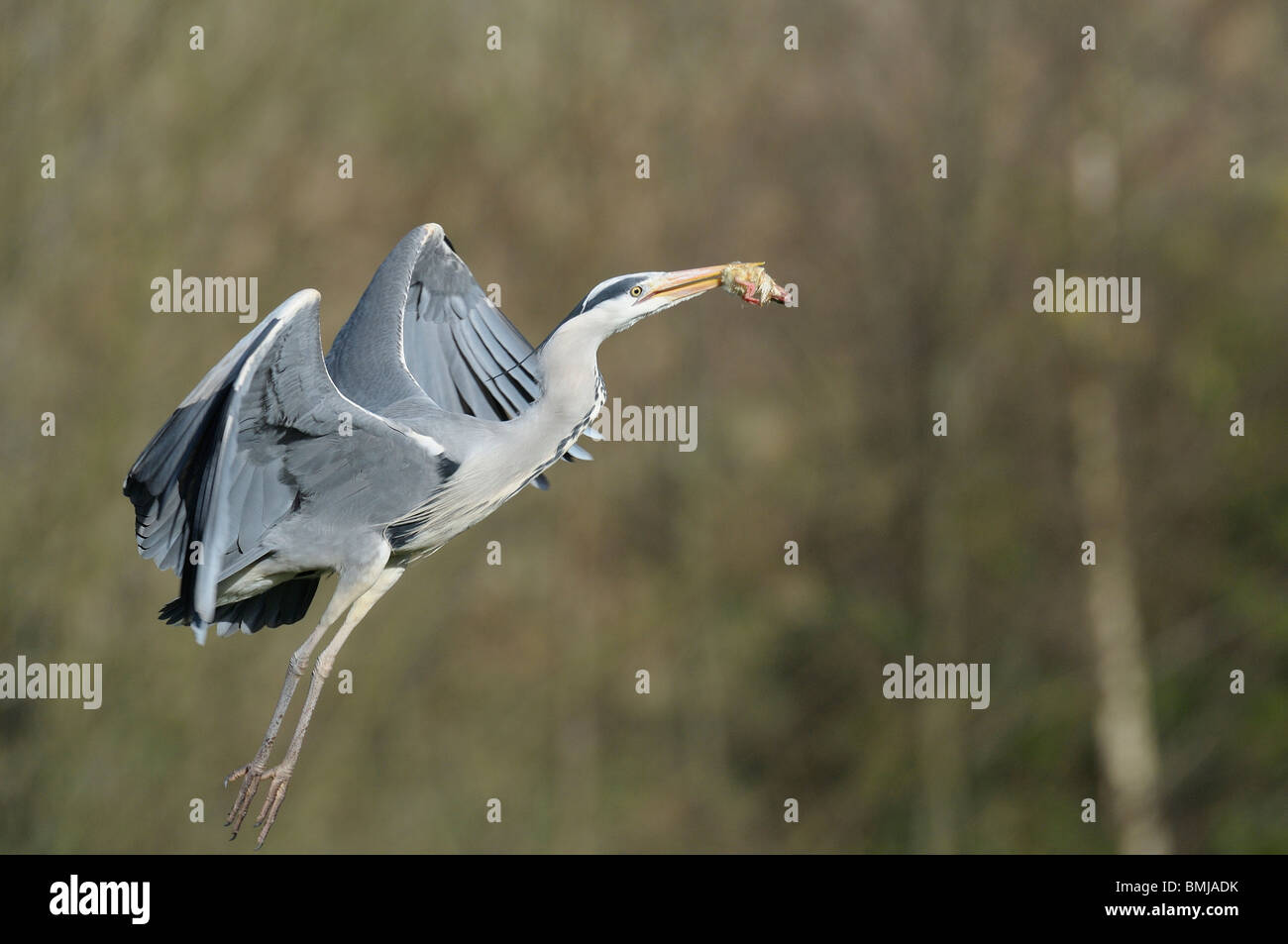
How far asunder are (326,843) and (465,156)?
6.26m

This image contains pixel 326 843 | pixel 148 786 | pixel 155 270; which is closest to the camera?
pixel 155 270

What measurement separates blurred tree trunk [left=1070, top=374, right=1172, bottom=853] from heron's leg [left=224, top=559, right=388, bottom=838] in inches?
434

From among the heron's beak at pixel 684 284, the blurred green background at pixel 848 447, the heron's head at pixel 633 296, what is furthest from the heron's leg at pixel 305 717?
the blurred green background at pixel 848 447

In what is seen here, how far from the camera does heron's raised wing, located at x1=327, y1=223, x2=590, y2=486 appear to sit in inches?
200

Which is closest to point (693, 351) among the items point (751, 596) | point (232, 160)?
point (751, 596)

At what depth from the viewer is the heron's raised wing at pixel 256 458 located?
4164 mm

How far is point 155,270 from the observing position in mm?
10352

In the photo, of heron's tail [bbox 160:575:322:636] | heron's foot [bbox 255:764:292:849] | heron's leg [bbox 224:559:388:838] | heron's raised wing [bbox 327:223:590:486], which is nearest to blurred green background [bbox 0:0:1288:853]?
heron's raised wing [bbox 327:223:590:486]

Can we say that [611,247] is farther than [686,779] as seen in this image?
No

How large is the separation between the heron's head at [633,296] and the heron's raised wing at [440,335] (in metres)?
0.76

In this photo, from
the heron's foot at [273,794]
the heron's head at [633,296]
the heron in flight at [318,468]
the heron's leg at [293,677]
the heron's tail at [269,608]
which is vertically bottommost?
the heron's foot at [273,794]

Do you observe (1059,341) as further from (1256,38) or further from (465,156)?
(465,156)

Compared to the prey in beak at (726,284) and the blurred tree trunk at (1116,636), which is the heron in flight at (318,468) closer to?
the prey in beak at (726,284)

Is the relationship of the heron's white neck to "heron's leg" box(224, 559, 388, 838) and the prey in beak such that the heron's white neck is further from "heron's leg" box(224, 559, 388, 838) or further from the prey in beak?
"heron's leg" box(224, 559, 388, 838)
